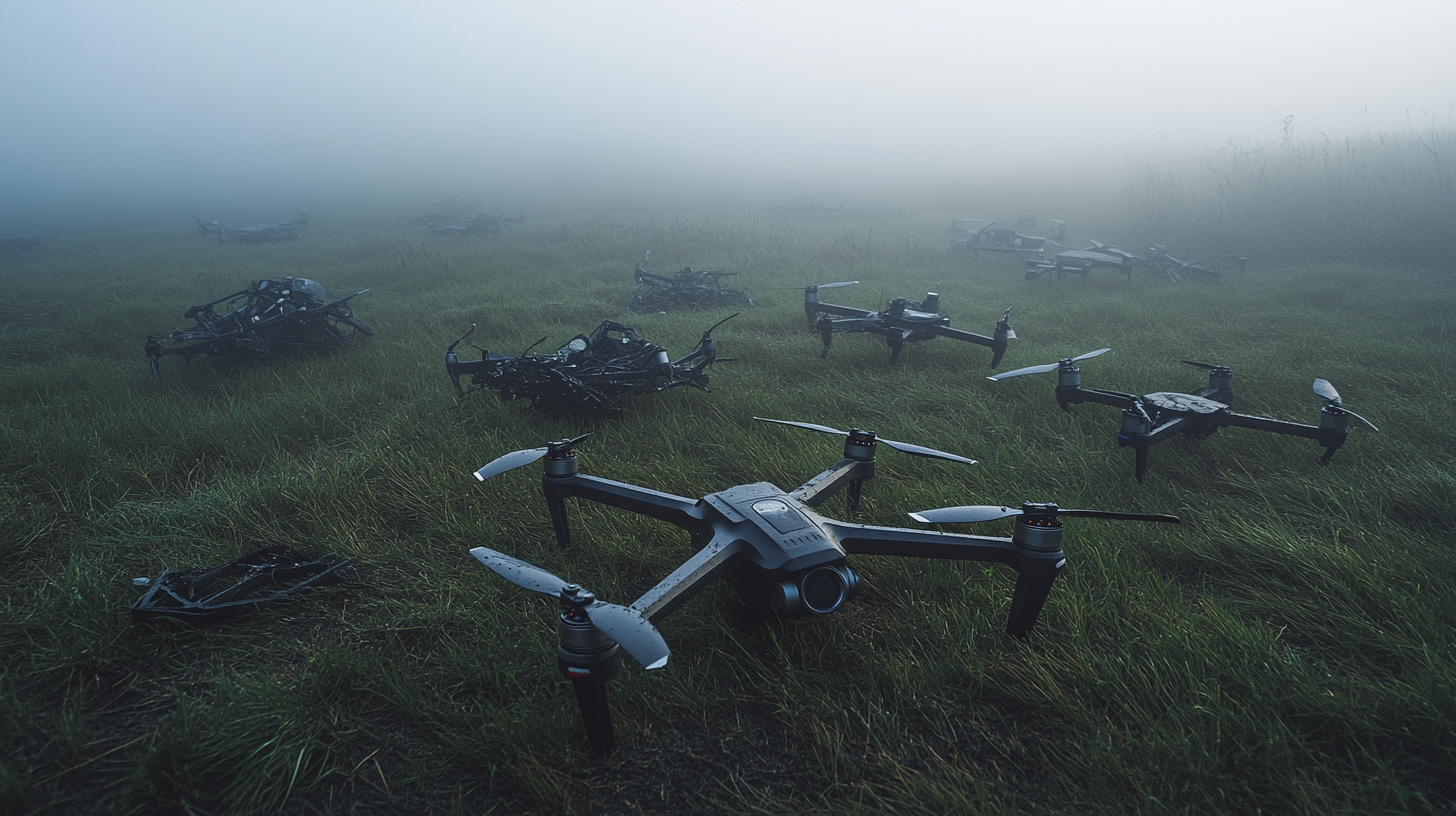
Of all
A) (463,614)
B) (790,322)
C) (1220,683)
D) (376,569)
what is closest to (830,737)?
(1220,683)

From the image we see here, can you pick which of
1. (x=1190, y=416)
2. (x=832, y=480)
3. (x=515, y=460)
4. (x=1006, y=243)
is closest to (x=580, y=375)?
(x=515, y=460)

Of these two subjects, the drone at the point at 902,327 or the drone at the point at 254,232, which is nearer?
the drone at the point at 902,327

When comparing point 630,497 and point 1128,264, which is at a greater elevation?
point 630,497

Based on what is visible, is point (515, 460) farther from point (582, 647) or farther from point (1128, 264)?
point (1128, 264)

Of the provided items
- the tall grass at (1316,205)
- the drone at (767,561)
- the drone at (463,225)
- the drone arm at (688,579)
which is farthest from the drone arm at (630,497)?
the drone at (463,225)

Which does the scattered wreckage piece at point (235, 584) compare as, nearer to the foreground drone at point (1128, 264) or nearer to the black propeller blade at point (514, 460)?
the black propeller blade at point (514, 460)

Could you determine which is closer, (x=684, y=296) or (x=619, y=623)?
(x=619, y=623)

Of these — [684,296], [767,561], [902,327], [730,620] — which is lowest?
[684,296]

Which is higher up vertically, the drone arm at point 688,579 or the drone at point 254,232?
the drone arm at point 688,579

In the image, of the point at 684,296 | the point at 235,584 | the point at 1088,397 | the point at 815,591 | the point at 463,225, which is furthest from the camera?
the point at 463,225
